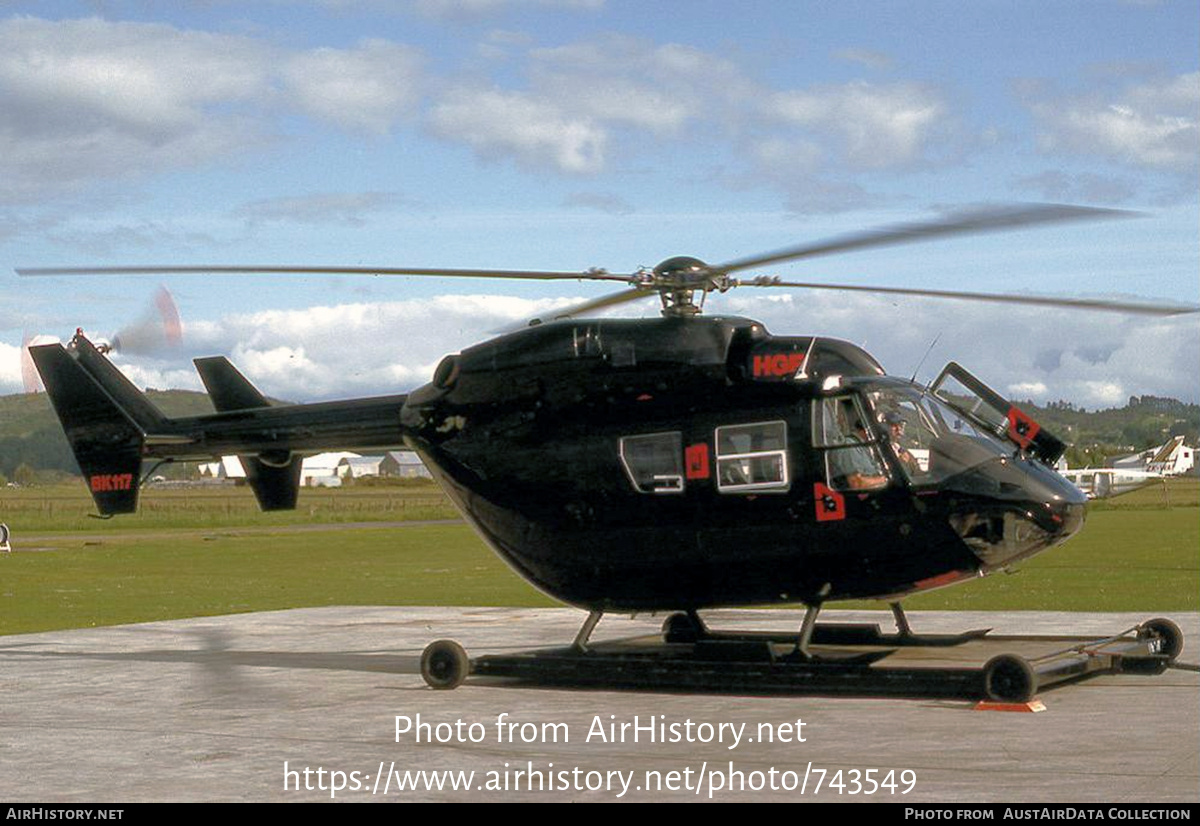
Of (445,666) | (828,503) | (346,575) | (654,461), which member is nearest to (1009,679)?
(828,503)

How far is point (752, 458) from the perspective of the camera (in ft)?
42.2

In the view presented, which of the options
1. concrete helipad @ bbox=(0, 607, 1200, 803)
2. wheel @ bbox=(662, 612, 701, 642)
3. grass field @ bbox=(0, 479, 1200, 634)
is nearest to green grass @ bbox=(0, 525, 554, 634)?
grass field @ bbox=(0, 479, 1200, 634)

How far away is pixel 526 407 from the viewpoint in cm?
1374

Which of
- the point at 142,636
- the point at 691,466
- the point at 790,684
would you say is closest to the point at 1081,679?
the point at 790,684

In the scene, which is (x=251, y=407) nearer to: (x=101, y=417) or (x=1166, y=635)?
(x=101, y=417)

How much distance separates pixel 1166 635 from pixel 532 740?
638 centimetres

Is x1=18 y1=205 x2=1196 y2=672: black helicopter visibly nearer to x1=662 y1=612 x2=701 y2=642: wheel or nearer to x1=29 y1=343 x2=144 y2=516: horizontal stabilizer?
x1=662 y1=612 x2=701 y2=642: wheel

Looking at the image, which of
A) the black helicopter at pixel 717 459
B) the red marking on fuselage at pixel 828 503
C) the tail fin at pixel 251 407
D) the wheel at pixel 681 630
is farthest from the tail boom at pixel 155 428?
the red marking on fuselage at pixel 828 503

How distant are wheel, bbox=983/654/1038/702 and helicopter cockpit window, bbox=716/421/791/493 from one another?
89.9 inches

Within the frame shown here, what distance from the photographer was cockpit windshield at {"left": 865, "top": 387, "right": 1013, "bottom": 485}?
12422 millimetres

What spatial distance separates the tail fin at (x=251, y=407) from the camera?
1648cm
